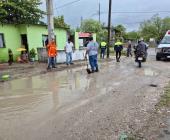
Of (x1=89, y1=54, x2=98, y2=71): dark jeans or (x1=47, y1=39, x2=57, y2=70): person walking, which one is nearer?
(x1=89, y1=54, x2=98, y2=71): dark jeans

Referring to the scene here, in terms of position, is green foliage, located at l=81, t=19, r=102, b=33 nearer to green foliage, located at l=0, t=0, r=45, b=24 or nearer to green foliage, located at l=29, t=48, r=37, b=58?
green foliage, located at l=0, t=0, r=45, b=24

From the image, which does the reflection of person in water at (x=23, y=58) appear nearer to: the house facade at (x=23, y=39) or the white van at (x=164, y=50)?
the house facade at (x=23, y=39)

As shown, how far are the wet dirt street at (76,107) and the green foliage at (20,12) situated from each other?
10.9m

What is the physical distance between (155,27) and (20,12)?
77065mm

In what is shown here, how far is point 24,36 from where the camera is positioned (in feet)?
74.7

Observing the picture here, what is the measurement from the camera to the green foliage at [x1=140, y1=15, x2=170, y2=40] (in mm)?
92325

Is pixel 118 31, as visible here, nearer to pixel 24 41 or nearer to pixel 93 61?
pixel 24 41

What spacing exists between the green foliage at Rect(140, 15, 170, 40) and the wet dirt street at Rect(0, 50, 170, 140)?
83183mm

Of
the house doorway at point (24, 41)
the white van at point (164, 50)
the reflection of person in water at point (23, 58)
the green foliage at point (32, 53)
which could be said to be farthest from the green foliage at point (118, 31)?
the reflection of person in water at point (23, 58)

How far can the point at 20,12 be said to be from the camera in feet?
74.6

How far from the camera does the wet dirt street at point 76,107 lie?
19.7 ft

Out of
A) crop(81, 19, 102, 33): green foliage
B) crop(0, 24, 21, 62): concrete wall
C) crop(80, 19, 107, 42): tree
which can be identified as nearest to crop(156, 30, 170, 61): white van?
crop(0, 24, 21, 62): concrete wall

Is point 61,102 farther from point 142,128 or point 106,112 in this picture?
point 142,128

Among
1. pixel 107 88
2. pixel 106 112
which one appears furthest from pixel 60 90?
pixel 106 112
